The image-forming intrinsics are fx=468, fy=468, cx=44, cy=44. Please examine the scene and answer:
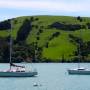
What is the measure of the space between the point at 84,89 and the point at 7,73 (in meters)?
38.3

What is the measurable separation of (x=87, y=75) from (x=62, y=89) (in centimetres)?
5582

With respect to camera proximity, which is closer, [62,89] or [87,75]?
[62,89]

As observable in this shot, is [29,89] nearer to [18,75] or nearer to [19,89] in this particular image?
[19,89]

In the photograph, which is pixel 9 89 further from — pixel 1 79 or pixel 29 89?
pixel 1 79

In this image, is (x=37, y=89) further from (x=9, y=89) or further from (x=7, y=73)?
(x=7, y=73)

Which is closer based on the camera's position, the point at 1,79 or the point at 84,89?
the point at 84,89

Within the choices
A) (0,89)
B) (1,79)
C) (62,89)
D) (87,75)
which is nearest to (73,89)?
(62,89)

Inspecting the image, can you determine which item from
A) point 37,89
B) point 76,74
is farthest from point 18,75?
point 37,89

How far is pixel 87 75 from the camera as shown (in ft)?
433

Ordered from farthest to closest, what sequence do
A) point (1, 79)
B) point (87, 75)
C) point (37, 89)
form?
point (87, 75) < point (1, 79) < point (37, 89)

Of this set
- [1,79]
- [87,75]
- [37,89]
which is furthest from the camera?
[87,75]

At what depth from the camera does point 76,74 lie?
133250 millimetres

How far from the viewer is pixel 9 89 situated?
261 feet

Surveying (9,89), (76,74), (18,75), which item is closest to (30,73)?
(18,75)
